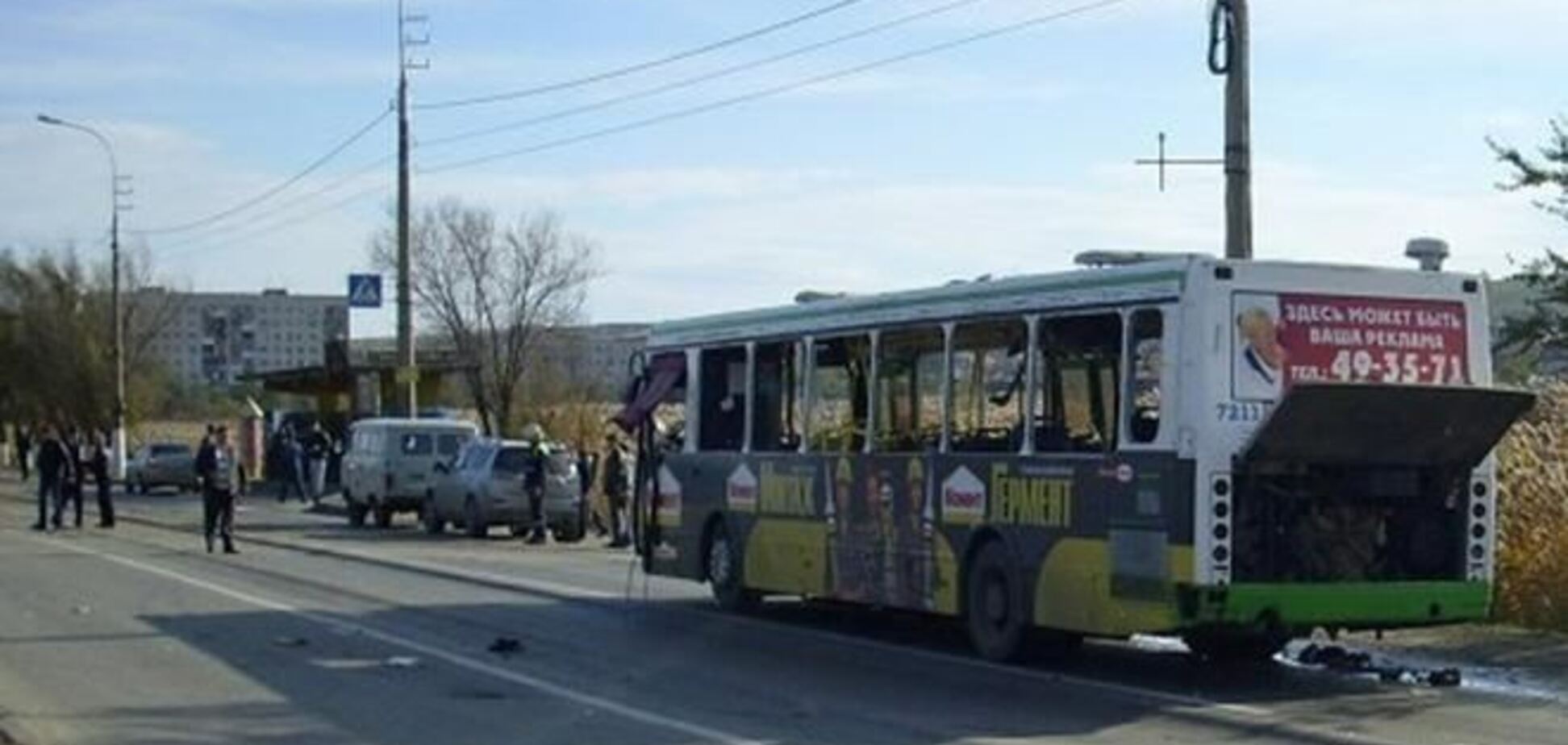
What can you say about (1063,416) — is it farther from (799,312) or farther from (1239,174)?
(1239,174)

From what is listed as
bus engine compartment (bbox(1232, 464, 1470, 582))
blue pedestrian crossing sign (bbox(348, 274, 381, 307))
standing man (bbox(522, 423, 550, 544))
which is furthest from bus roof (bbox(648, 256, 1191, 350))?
blue pedestrian crossing sign (bbox(348, 274, 381, 307))

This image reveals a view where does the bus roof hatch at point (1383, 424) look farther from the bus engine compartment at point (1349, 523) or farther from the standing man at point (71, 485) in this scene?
the standing man at point (71, 485)

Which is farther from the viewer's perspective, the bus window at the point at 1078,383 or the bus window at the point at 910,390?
the bus window at the point at 910,390

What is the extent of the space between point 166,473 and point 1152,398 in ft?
173

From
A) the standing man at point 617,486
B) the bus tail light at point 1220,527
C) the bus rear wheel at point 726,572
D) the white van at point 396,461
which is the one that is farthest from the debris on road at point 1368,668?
→ the white van at point 396,461

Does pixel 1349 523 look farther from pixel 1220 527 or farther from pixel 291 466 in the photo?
pixel 291 466

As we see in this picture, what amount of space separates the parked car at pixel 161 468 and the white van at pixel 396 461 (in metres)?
22.4

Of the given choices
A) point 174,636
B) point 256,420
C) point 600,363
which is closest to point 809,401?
point 174,636

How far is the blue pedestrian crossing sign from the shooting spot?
174ft

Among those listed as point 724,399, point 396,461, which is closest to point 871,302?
point 724,399

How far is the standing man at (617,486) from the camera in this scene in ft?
120

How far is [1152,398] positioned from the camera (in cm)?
1659

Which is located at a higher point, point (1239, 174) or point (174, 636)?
point (1239, 174)

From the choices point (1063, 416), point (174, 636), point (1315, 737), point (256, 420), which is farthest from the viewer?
point (256, 420)
